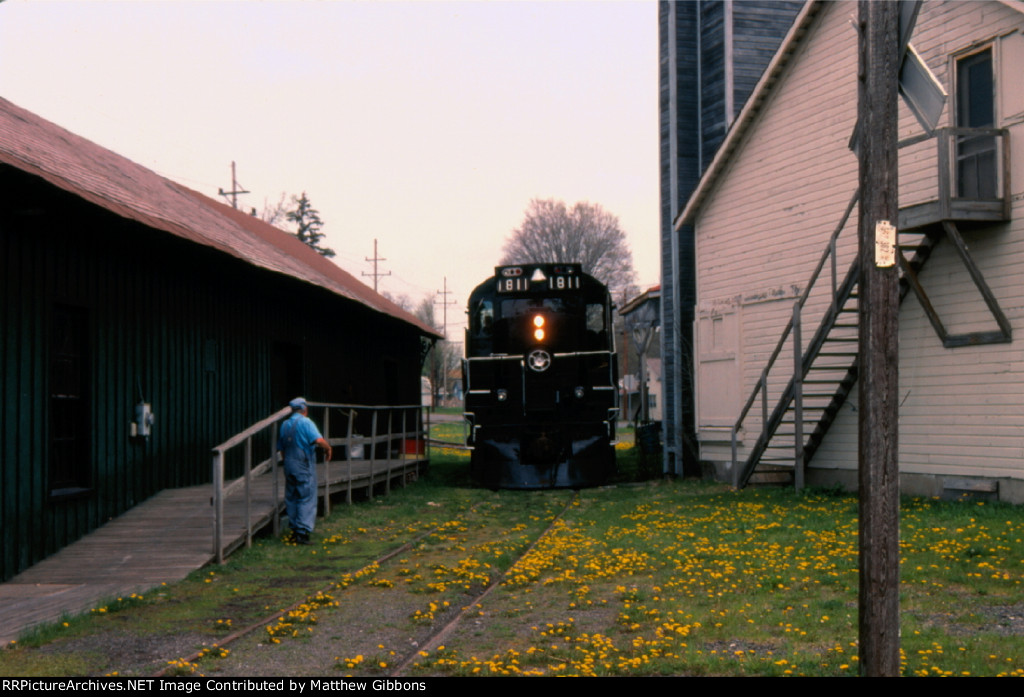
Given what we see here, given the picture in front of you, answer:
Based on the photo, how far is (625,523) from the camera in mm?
13461

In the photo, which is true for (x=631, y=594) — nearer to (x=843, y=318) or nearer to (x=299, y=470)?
(x=299, y=470)

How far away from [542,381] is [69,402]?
29.2 ft

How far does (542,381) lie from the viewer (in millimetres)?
18062

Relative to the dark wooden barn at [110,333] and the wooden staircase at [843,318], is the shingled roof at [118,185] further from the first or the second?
the wooden staircase at [843,318]

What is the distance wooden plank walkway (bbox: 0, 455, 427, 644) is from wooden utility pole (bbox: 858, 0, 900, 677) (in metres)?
5.95

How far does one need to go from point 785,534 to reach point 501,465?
7209 millimetres

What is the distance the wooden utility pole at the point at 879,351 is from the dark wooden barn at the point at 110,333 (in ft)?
23.4

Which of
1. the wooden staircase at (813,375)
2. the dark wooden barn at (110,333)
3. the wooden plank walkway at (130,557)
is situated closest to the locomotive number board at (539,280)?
the dark wooden barn at (110,333)

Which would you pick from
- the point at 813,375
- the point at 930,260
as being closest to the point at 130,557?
the point at 930,260

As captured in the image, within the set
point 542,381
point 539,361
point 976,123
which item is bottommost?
point 542,381

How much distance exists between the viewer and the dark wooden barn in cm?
996

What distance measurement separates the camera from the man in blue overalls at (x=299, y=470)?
11.9 m
